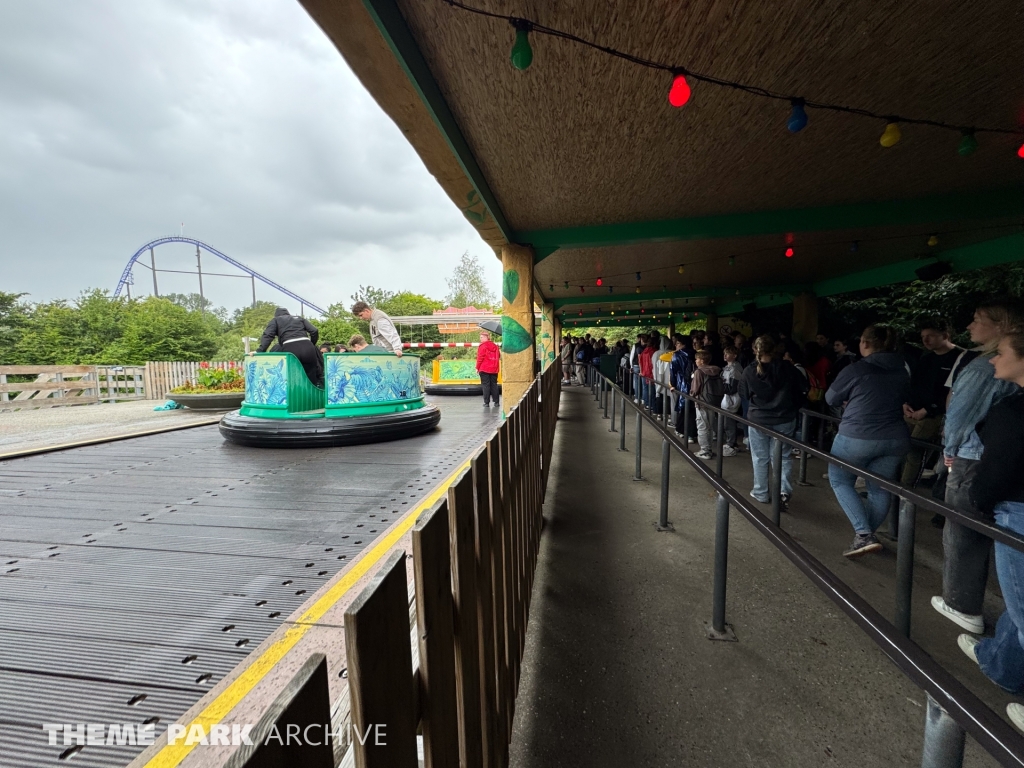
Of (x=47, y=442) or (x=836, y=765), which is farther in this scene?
(x=47, y=442)

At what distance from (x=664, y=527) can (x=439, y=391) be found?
10.7 metres

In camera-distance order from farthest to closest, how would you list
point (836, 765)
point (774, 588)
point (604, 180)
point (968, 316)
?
point (968, 316)
point (604, 180)
point (774, 588)
point (836, 765)

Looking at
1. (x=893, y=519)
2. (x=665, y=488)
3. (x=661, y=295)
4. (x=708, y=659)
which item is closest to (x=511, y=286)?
(x=665, y=488)

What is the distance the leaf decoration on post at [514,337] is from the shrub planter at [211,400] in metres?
7.19

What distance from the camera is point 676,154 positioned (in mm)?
3791

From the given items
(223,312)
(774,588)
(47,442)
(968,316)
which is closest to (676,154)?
(774,588)

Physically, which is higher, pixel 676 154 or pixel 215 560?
pixel 676 154

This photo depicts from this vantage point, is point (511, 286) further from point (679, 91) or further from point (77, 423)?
point (77, 423)

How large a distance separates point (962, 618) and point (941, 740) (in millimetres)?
1925

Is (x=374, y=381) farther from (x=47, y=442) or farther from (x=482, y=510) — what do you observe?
(x=482, y=510)

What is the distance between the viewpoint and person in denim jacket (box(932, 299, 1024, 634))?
208 centimetres

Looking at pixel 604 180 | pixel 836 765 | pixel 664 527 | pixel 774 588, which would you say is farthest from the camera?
pixel 604 180

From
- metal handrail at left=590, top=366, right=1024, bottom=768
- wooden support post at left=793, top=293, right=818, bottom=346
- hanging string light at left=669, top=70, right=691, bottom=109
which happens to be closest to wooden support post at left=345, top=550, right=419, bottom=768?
metal handrail at left=590, top=366, right=1024, bottom=768

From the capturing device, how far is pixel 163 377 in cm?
1484
